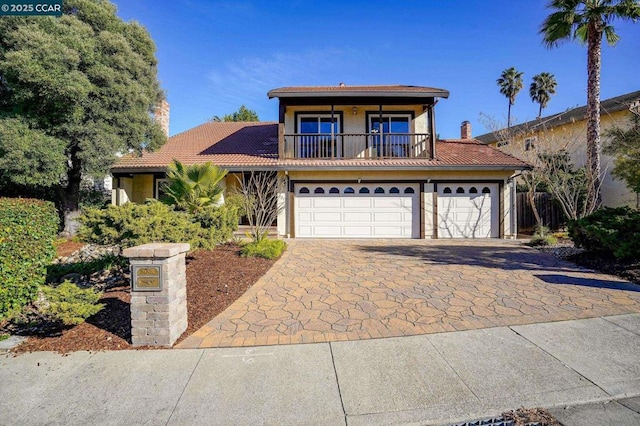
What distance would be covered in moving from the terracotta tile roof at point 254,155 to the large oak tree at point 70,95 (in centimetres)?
186

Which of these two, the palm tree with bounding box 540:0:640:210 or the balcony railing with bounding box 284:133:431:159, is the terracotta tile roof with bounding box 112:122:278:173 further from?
the palm tree with bounding box 540:0:640:210

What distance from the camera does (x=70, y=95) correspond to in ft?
29.9

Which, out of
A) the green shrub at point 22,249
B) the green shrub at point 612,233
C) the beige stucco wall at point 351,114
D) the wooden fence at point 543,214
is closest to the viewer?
the green shrub at point 22,249

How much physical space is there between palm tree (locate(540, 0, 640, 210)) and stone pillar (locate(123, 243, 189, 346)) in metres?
13.8

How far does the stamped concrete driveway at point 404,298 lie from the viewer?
412 centimetres

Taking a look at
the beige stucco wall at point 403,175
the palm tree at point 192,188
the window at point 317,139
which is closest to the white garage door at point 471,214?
the beige stucco wall at point 403,175

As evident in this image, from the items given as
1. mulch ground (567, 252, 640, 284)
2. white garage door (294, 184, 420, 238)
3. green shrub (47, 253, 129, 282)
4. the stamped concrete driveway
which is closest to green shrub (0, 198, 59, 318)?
green shrub (47, 253, 129, 282)

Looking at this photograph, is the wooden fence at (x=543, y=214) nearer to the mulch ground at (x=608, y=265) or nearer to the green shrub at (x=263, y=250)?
the mulch ground at (x=608, y=265)

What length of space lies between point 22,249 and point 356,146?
1181cm

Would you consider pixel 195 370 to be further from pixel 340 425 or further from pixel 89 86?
pixel 89 86

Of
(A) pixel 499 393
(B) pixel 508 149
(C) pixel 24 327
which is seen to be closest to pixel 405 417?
(A) pixel 499 393

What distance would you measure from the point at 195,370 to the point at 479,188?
12727 millimetres

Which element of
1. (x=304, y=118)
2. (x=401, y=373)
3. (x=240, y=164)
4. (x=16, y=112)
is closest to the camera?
(x=401, y=373)

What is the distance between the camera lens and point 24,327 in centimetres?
427
